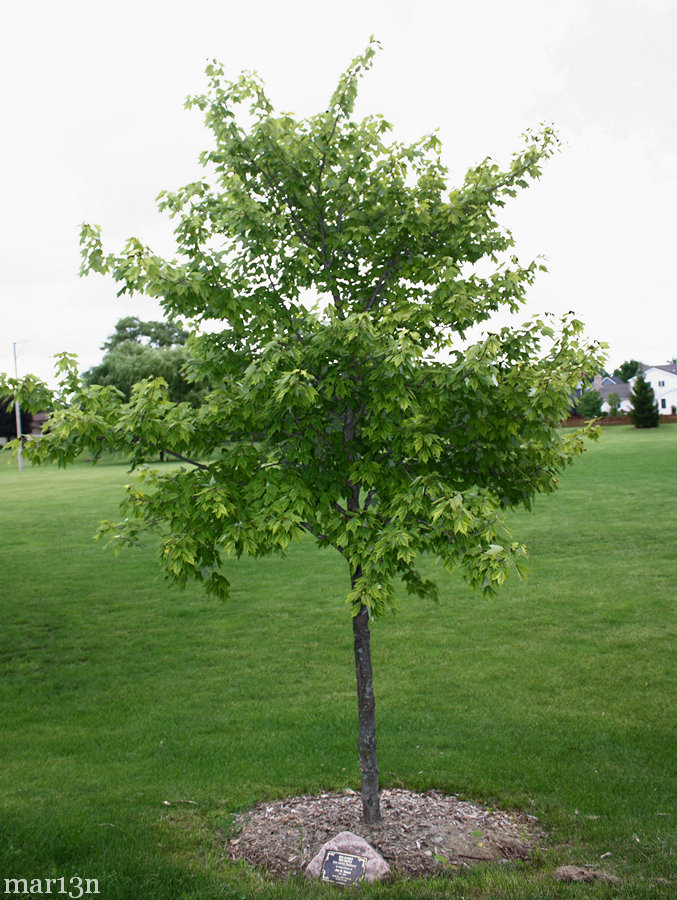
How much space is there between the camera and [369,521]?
5711mm

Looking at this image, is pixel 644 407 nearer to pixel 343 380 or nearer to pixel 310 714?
pixel 310 714

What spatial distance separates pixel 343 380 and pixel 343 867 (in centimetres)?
374

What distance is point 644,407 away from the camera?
6750cm

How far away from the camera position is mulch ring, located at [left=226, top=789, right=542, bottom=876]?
19.6ft

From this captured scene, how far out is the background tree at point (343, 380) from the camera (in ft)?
17.5

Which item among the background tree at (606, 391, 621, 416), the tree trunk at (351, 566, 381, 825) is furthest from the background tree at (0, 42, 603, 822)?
the background tree at (606, 391, 621, 416)

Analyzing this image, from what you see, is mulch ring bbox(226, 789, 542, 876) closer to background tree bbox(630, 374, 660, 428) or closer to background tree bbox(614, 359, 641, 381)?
background tree bbox(630, 374, 660, 428)

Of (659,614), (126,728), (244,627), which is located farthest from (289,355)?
(659,614)

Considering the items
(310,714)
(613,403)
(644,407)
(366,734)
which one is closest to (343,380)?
(366,734)

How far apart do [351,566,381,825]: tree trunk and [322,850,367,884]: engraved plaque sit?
0.76 m

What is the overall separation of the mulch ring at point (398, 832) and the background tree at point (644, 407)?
218 ft

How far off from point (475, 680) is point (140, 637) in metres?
6.45

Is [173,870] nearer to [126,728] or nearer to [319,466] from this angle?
[319,466]

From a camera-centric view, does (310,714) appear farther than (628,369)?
No
